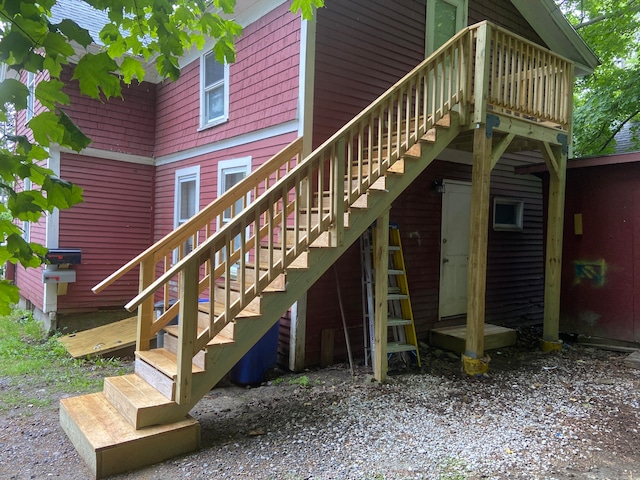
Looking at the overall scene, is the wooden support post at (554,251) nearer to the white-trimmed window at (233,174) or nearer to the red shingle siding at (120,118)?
the white-trimmed window at (233,174)

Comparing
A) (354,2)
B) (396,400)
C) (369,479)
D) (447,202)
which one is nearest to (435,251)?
(447,202)

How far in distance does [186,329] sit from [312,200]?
2.11 m

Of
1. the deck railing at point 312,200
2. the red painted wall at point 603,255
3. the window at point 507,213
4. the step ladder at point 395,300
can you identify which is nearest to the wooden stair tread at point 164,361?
the deck railing at point 312,200

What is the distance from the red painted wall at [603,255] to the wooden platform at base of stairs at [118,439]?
19.9ft

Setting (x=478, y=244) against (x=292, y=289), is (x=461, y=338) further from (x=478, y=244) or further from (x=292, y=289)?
(x=292, y=289)

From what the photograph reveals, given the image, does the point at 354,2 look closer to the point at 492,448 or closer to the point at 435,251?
the point at 435,251

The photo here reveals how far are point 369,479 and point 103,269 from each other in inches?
284

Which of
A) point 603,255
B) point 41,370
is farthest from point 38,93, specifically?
point 603,255

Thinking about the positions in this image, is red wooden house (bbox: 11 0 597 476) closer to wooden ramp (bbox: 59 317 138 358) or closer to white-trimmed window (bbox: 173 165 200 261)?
white-trimmed window (bbox: 173 165 200 261)

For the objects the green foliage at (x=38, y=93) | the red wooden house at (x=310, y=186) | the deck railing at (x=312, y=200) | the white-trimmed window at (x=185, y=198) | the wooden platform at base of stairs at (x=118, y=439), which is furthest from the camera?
the white-trimmed window at (x=185, y=198)

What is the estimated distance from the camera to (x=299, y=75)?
5.48 metres

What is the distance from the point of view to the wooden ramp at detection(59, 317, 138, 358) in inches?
241

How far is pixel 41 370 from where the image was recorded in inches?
224

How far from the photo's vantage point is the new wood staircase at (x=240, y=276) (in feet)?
10.8
